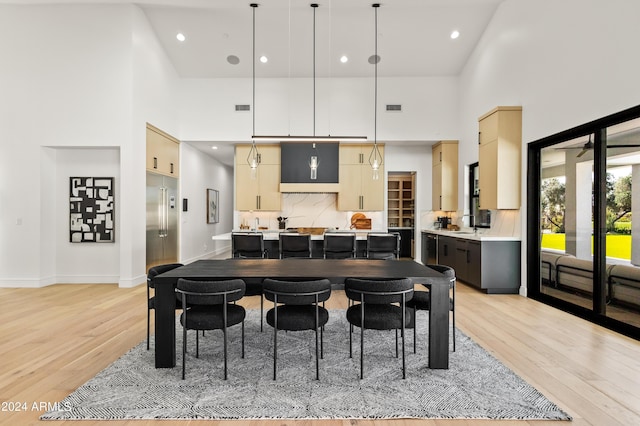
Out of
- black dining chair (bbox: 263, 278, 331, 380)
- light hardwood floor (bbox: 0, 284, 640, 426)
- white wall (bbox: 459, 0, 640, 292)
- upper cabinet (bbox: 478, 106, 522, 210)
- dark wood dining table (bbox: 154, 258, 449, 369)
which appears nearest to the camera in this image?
light hardwood floor (bbox: 0, 284, 640, 426)

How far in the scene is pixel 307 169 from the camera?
7914 millimetres

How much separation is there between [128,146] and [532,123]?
6.33m

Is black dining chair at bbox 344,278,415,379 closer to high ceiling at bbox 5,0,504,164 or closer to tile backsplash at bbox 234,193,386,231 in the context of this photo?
high ceiling at bbox 5,0,504,164

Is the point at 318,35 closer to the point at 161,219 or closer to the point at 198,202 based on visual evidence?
the point at 161,219

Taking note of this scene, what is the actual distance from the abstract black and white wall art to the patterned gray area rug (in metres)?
3.78

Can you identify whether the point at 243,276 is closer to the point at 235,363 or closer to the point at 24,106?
the point at 235,363

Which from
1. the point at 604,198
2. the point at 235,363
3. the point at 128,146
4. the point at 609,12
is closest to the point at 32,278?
the point at 128,146

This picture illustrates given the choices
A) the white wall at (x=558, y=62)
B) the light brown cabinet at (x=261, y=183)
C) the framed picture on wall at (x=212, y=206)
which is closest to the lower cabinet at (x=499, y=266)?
the white wall at (x=558, y=62)

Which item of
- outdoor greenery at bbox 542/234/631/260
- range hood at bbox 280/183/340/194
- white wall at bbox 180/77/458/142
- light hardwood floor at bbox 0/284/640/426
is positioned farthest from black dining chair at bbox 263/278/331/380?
white wall at bbox 180/77/458/142

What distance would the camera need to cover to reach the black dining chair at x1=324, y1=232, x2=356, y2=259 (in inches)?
209

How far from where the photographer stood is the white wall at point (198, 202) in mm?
8094

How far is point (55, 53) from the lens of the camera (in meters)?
5.80

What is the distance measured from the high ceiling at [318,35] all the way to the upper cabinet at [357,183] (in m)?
1.75

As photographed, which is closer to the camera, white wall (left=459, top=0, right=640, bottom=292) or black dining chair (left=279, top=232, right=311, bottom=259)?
white wall (left=459, top=0, right=640, bottom=292)
